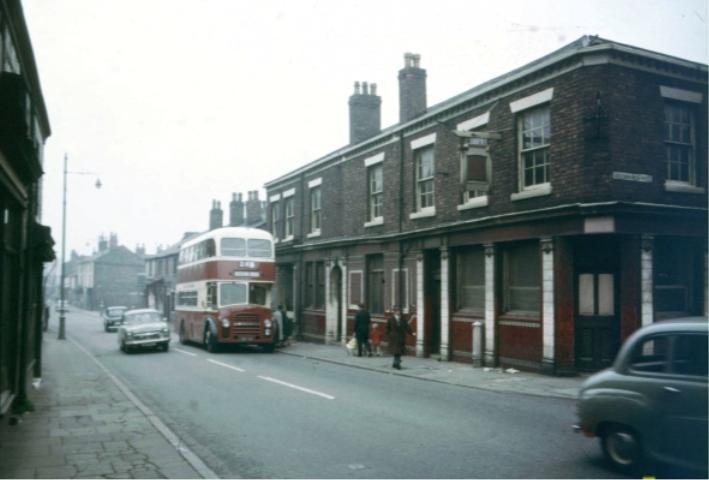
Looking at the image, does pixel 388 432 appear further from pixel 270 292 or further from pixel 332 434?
pixel 270 292

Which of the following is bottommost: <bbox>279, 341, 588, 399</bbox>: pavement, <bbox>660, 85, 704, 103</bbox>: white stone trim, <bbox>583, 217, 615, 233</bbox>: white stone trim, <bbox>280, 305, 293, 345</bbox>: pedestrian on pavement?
<bbox>279, 341, 588, 399</bbox>: pavement

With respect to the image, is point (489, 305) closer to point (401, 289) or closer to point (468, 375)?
point (468, 375)

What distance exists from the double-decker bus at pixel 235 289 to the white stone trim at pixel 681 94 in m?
15.5

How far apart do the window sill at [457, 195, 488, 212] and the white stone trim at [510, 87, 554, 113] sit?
8.43 ft

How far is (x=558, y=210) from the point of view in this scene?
50.3ft

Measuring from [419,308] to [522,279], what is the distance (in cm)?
498

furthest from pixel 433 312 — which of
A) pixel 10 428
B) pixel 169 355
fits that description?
pixel 10 428

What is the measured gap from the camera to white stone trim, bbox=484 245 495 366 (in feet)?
58.5

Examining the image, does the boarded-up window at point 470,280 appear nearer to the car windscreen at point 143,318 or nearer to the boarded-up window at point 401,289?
the boarded-up window at point 401,289

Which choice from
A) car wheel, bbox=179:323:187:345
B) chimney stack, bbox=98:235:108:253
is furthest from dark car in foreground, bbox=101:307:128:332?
chimney stack, bbox=98:235:108:253

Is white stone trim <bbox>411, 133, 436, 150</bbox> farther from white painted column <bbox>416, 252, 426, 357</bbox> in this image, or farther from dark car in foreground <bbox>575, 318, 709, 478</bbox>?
dark car in foreground <bbox>575, 318, 709, 478</bbox>

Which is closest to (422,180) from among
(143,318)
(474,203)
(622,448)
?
(474,203)

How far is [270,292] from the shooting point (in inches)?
1012

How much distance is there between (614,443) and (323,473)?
324cm
